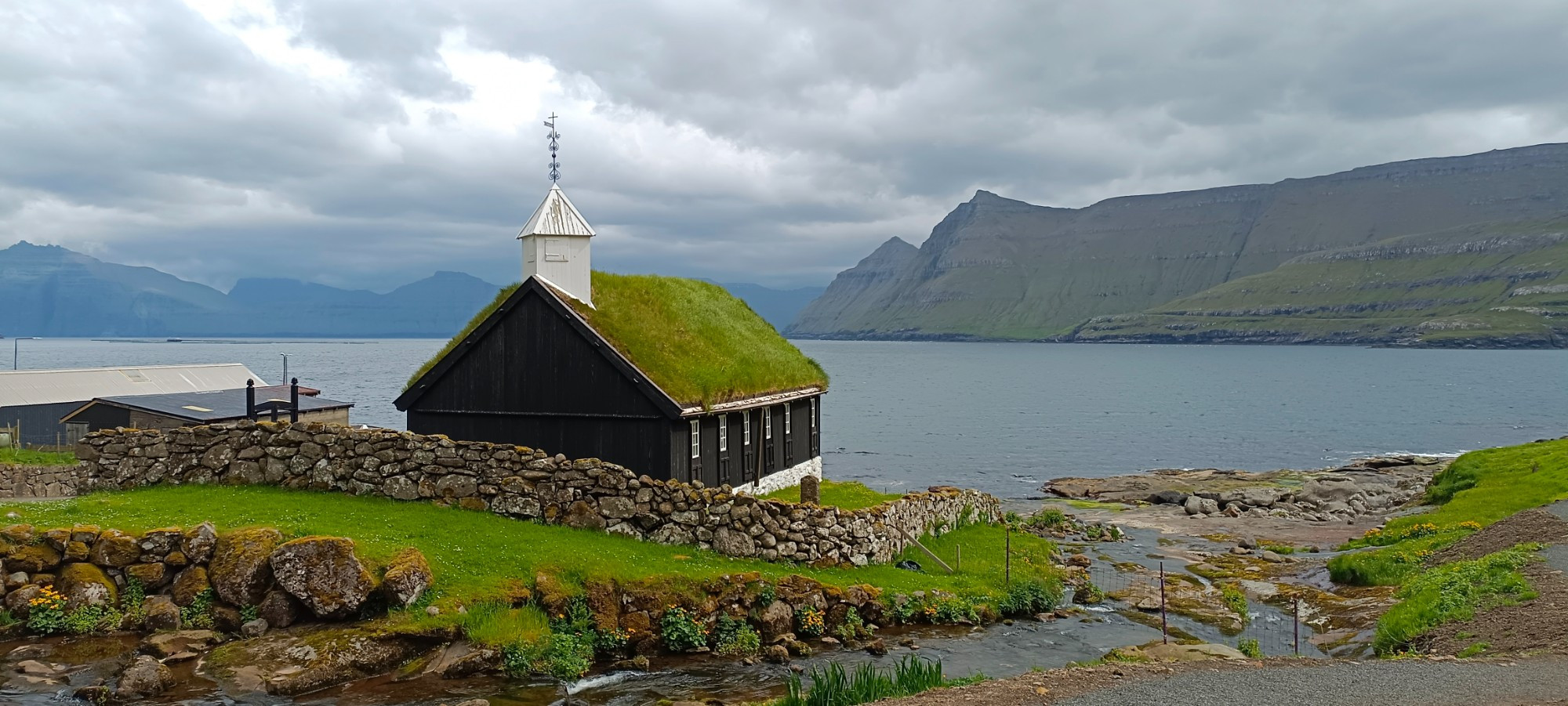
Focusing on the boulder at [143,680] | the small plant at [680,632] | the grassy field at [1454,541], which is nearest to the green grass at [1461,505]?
the grassy field at [1454,541]

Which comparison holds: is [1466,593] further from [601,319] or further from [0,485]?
[0,485]

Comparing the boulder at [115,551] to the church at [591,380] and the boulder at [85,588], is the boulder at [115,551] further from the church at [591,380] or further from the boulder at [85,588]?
the church at [591,380]

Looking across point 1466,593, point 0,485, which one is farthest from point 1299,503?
point 0,485

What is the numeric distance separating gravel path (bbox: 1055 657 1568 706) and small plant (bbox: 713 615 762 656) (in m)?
8.06

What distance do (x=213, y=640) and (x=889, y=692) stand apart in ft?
40.3

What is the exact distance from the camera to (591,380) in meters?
28.1

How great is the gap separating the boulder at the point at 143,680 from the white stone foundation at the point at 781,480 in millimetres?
16507

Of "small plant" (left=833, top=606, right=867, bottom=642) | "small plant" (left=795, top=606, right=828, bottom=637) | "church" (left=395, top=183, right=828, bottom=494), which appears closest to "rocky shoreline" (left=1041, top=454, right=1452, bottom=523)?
"church" (left=395, top=183, right=828, bottom=494)

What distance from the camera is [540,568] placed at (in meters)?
20.3

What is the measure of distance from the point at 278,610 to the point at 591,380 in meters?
11.4

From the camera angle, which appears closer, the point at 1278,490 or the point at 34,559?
the point at 34,559

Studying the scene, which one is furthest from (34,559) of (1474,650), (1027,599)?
(1474,650)

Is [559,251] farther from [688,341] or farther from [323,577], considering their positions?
[323,577]

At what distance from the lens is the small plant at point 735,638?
2025cm
